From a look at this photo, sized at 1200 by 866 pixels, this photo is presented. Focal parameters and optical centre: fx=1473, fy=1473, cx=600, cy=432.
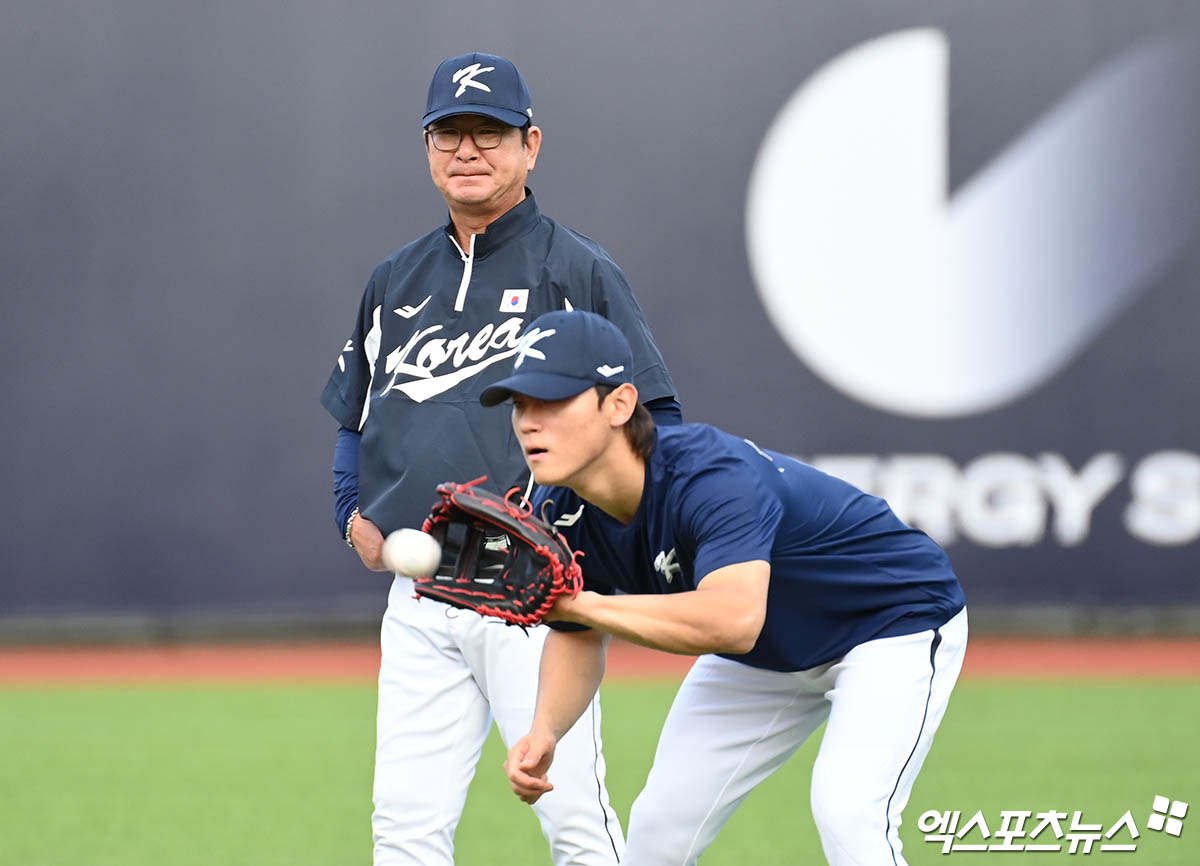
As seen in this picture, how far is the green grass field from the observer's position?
5328 millimetres

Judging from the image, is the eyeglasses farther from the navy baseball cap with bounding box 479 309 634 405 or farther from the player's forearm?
the player's forearm

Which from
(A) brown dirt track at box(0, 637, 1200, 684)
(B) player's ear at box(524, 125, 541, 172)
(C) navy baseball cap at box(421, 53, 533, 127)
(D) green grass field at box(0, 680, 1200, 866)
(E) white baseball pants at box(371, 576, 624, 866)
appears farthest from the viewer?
(A) brown dirt track at box(0, 637, 1200, 684)

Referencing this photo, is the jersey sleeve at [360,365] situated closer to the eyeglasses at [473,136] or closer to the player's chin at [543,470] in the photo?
the eyeglasses at [473,136]

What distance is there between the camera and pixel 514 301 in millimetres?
3682

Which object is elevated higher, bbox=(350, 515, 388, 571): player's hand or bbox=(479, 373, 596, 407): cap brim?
bbox=(479, 373, 596, 407): cap brim

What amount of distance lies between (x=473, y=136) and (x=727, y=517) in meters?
1.33

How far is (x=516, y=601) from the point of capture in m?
2.85

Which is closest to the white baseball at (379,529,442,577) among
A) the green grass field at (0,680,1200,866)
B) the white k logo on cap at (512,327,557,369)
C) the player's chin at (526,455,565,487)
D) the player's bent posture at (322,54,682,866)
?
the player's chin at (526,455,565,487)

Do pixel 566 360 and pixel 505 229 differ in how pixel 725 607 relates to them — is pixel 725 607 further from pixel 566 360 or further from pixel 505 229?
pixel 505 229

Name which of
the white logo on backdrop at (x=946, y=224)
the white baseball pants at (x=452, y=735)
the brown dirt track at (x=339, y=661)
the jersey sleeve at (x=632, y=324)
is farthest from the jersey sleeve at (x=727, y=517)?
the white logo on backdrop at (x=946, y=224)

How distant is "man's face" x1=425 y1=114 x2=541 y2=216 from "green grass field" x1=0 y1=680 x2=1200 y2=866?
8.25 ft

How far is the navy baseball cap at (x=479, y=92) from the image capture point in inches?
144

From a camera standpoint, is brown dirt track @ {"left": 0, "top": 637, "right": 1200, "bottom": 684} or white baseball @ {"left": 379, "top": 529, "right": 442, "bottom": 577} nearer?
white baseball @ {"left": 379, "top": 529, "right": 442, "bottom": 577}

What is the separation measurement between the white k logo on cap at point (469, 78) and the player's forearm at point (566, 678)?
4.49 ft
